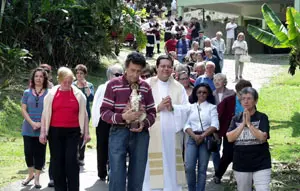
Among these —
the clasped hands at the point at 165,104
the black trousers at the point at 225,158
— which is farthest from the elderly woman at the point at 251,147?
the black trousers at the point at 225,158

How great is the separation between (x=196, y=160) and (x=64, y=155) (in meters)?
1.84

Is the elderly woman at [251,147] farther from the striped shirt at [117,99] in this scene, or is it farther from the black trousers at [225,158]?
the black trousers at [225,158]

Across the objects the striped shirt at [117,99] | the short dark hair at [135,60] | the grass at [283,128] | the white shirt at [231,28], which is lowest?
the grass at [283,128]

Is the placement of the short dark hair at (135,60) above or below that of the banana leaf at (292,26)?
below

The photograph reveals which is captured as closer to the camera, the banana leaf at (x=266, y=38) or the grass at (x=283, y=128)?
the grass at (x=283, y=128)

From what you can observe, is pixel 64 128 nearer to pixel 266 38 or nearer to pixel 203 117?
pixel 203 117

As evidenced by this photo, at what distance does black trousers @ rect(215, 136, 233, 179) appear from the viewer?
9.63 metres

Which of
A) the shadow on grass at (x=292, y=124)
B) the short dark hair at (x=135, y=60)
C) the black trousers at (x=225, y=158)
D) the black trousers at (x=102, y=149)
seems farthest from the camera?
the shadow on grass at (x=292, y=124)

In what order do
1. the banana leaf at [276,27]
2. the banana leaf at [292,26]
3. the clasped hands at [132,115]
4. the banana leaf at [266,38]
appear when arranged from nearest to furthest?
1. the clasped hands at [132,115]
2. the banana leaf at [292,26]
3. the banana leaf at [276,27]
4. the banana leaf at [266,38]

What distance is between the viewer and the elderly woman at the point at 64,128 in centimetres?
841

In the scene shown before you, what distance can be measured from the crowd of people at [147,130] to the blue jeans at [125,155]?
11 mm

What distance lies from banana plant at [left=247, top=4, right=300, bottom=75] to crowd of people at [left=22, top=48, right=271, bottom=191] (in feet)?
15.6

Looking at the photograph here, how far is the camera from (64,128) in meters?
8.41

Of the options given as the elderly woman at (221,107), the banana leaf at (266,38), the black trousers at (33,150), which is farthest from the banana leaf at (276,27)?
the black trousers at (33,150)
